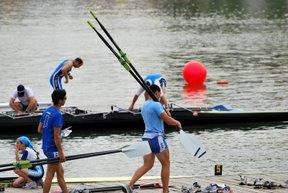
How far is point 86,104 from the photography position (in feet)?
97.0

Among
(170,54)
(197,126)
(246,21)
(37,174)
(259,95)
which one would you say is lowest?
(37,174)

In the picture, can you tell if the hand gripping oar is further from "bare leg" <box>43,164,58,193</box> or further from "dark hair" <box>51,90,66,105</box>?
"dark hair" <box>51,90,66,105</box>

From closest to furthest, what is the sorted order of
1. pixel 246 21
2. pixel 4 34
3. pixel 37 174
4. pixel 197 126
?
pixel 37 174
pixel 197 126
pixel 4 34
pixel 246 21

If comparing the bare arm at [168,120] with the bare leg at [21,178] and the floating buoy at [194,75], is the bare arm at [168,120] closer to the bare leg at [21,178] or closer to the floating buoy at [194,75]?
the bare leg at [21,178]

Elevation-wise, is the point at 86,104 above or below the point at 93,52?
A: below

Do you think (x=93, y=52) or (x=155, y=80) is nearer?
(x=155, y=80)

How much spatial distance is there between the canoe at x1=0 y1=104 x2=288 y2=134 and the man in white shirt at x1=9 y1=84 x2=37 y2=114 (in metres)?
0.18

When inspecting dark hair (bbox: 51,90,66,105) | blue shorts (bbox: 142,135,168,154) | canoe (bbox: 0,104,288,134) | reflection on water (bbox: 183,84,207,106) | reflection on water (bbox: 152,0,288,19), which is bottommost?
blue shorts (bbox: 142,135,168,154)

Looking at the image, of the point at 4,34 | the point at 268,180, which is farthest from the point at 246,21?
the point at 268,180

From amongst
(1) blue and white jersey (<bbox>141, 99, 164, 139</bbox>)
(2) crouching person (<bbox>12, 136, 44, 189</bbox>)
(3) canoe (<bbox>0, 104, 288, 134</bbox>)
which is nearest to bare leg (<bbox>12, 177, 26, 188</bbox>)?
(2) crouching person (<bbox>12, 136, 44, 189</bbox>)

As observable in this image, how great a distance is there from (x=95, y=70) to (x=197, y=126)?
14664 mm

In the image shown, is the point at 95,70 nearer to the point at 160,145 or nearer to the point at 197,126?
the point at 197,126

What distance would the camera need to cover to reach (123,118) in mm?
24547

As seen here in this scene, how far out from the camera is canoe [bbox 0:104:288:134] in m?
23.9
